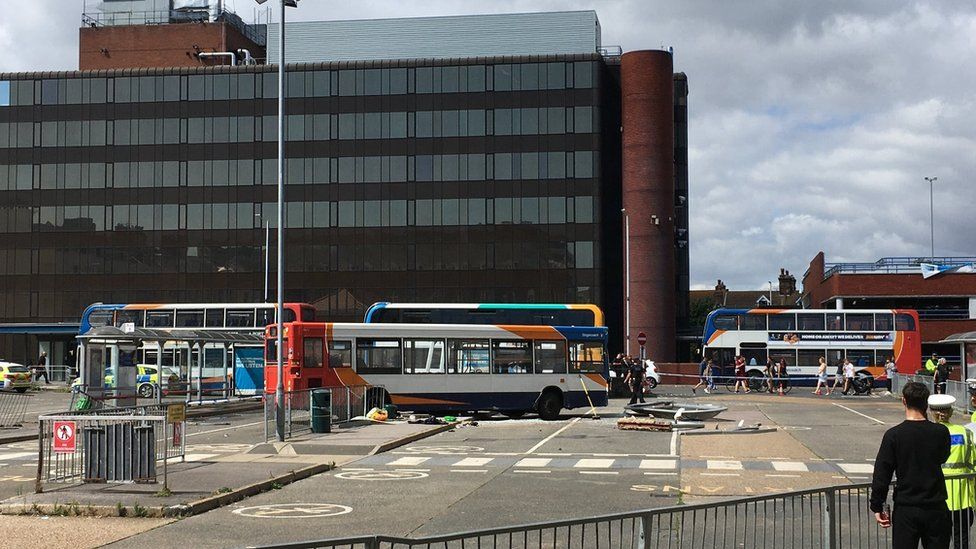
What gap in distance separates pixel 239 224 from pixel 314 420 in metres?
51.8

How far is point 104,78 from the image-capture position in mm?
75750

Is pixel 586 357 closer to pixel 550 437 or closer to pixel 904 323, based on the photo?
pixel 550 437

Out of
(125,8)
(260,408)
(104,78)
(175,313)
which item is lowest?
(260,408)

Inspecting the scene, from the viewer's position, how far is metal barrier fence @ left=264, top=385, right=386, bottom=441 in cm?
2455

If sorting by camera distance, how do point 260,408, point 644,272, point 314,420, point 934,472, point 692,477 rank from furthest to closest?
1. point 644,272
2. point 260,408
3. point 314,420
4. point 692,477
5. point 934,472

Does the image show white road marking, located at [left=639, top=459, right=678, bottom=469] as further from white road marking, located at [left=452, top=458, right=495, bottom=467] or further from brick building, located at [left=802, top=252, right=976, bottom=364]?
brick building, located at [left=802, top=252, right=976, bottom=364]

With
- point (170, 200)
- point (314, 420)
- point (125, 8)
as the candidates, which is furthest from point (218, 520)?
point (125, 8)

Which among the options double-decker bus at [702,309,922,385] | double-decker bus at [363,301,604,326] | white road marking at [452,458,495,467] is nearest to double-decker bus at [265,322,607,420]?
double-decker bus at [363,301,604,326]

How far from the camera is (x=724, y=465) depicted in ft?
62.2

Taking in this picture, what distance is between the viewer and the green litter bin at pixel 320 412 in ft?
82.8

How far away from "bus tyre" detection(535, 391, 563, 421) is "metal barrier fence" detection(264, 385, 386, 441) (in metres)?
4.56

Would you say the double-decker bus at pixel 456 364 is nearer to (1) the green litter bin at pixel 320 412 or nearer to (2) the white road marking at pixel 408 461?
(1) the green litter bin at pixel 320 412

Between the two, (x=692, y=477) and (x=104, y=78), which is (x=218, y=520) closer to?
(x=692, y=477)

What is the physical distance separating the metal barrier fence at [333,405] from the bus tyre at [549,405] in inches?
180
